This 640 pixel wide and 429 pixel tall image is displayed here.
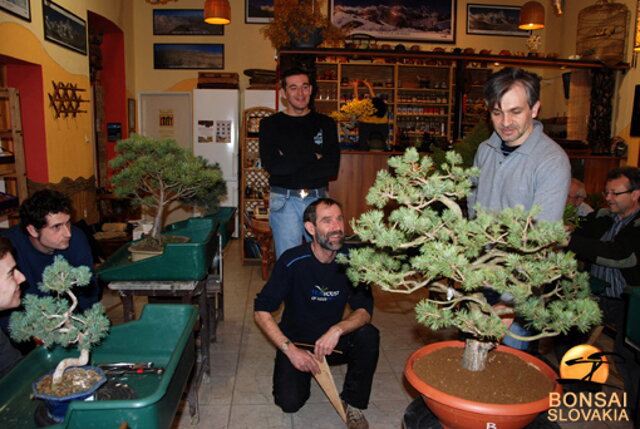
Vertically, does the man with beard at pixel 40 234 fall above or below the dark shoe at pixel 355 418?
above

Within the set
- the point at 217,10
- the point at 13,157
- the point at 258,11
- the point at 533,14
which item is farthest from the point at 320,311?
the point at 258,11

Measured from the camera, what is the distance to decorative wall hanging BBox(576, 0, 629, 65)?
632 cm

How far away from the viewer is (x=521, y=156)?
1.59 metres

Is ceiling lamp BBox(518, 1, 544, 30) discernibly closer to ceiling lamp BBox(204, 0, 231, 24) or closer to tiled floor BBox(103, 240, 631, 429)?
ceiling lamp BBox(204, 0, 231, 24)

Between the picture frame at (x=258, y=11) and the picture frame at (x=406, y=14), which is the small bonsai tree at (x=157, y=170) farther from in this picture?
the picture frame at (x=406, y=14)

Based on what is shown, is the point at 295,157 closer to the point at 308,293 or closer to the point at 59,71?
the point at 308,293

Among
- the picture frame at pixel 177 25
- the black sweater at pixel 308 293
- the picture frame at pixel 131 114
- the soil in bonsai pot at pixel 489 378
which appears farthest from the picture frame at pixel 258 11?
the soil in bonsai pot at pixel 489 378

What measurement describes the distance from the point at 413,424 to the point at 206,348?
1.69 m

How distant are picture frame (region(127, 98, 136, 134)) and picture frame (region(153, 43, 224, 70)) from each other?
0.72 m

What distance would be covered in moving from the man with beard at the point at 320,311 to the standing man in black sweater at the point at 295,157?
0.54m

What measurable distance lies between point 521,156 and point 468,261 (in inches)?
22.5

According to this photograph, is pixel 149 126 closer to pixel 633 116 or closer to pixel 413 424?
pixel 633 116

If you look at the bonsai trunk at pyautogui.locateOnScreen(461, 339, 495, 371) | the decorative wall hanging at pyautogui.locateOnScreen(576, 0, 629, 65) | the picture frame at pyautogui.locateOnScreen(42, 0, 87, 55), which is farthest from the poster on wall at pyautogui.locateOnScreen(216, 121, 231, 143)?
the bonsai trunk at pyautogui.locateOnScreen(461, 339, 495, 371)

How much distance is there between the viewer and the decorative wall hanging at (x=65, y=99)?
17.2 ft
